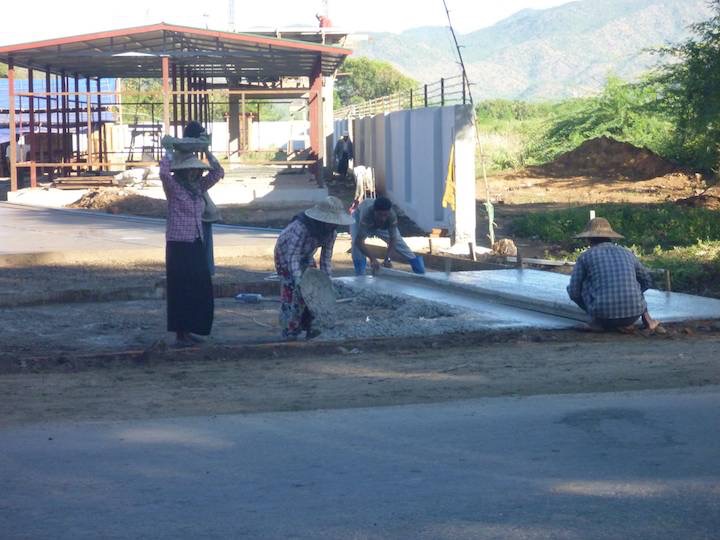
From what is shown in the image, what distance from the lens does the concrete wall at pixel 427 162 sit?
17.9 metres

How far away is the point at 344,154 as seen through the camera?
Answer: 1480 inches

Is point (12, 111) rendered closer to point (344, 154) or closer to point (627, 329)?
point (344, 154)

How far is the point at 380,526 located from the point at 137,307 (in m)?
8.20

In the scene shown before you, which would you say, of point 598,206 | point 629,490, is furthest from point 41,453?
point 598,206

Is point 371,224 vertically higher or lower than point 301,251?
higher

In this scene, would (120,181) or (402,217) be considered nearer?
(402,217)

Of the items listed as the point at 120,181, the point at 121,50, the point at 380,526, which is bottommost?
the point at 380,526

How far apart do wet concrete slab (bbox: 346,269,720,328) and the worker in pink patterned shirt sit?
118 inches

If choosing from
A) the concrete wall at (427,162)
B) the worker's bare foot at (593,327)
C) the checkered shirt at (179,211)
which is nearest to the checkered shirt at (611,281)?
the worker's bare foot at (593,327)

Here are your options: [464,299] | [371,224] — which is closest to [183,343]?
[464,299]

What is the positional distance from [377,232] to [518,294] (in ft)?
8.31

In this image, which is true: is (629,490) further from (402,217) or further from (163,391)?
(402,217)

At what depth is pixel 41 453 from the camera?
6309 mm

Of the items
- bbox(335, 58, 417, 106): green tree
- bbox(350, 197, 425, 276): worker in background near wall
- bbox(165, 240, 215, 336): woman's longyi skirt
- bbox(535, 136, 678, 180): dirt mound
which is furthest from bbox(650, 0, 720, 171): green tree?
bbox(335, 58, 417, 106): green tree
